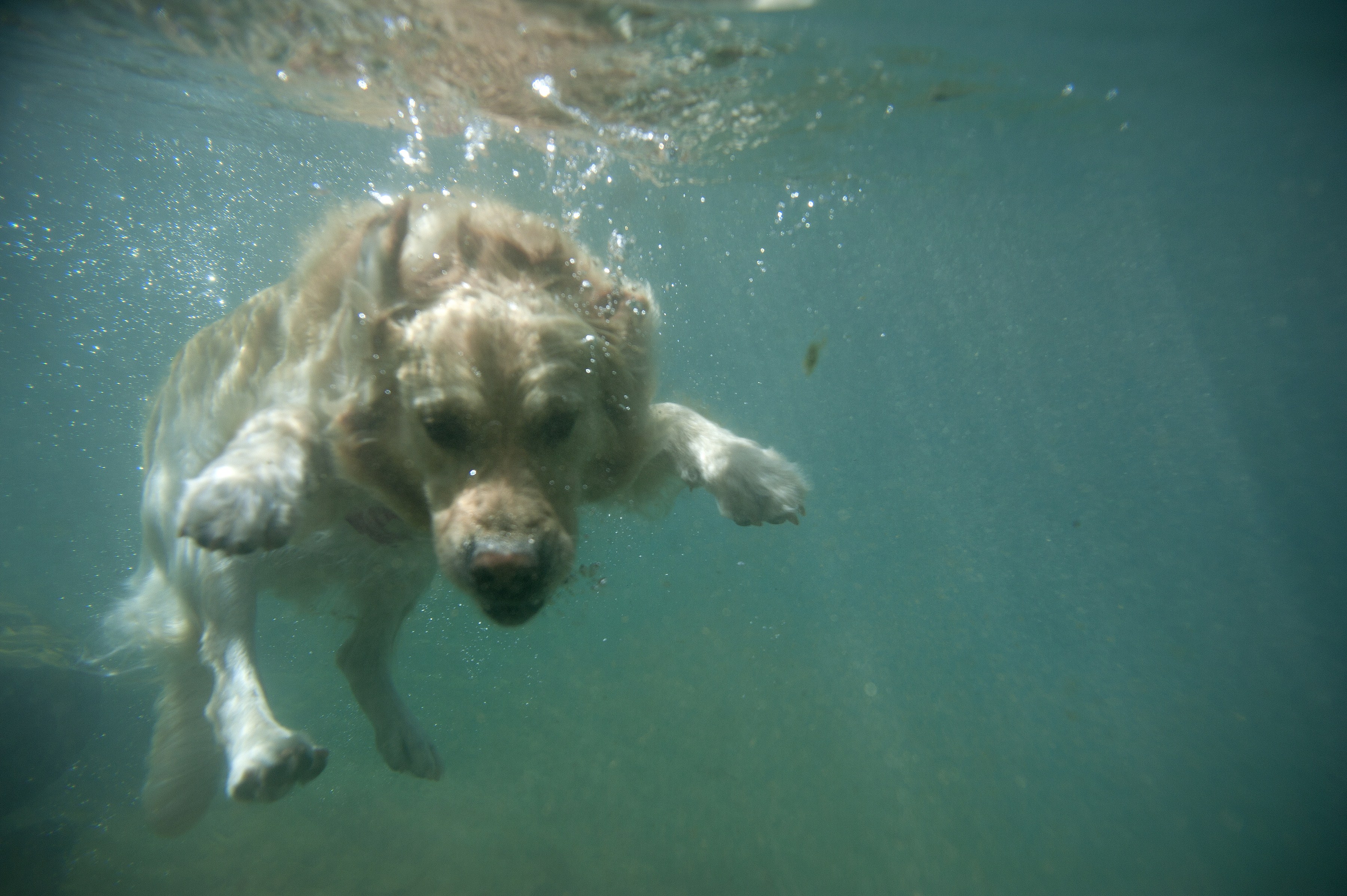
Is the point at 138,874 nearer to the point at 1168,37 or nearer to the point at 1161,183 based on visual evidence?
the point at 1168,37

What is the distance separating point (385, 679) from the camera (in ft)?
13.7

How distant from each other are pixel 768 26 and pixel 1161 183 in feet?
43.2

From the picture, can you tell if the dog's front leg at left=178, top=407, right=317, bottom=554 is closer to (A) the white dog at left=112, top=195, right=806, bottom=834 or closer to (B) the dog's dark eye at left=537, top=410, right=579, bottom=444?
(A) the white dog at left=112, top=195, right=806, bottom=834

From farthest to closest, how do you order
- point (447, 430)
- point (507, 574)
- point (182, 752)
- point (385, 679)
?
1. point (385, 679)
2. point (182, 752)
3. point (447, 430)
4. point (507, 574)

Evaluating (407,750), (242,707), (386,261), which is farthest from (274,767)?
(386,261)

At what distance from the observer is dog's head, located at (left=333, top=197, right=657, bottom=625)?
215 centimetres

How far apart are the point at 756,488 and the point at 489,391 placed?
115 centimetres

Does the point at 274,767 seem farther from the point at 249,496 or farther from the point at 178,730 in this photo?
the point at 178,730

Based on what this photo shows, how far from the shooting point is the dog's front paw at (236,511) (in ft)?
6.90

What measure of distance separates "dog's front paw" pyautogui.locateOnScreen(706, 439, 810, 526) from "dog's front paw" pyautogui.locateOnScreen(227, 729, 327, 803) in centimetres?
196

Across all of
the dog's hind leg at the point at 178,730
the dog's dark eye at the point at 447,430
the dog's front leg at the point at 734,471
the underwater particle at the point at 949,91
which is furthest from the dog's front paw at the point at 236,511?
the underwater particle at the point at 949,91

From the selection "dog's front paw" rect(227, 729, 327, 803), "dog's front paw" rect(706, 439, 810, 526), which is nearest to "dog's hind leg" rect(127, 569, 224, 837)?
"dog's front paw" rect(227, 729, 327, 803)

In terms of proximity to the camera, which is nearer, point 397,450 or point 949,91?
point 397,450

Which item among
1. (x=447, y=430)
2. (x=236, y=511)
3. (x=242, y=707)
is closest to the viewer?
(x=236, y=511)
